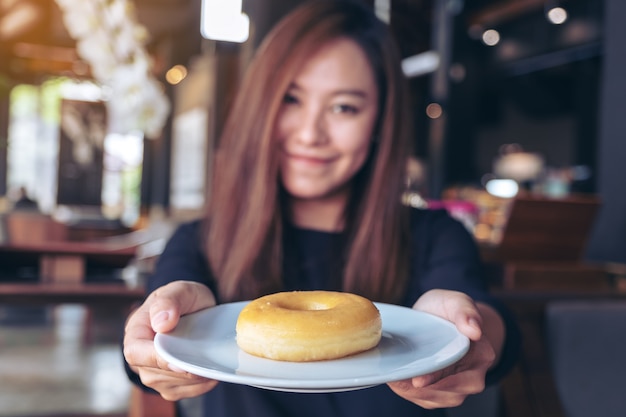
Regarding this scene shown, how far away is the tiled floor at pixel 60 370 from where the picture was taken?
10.3 feet

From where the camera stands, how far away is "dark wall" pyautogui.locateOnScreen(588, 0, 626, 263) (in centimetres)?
411

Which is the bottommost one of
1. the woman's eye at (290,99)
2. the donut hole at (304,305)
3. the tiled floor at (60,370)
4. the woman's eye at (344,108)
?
the tiled floor at (60,370)

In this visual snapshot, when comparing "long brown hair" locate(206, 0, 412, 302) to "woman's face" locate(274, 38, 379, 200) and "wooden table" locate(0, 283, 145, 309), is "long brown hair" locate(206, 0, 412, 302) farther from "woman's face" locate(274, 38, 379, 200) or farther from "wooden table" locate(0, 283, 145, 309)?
"wooden table" locate(0, 283, 145, 309)

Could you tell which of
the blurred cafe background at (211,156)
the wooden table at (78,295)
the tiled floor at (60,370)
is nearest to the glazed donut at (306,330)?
the blurred cafe background at (211,156)

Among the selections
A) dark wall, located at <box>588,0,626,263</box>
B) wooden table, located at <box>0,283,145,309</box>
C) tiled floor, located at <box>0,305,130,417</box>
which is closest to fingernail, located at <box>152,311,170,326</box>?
wooden table, located at <box>0,283,145,309</box>

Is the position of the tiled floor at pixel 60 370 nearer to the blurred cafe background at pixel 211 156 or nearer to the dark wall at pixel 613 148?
the blurred cafe background at pixel 211 156

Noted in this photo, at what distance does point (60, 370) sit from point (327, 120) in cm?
336

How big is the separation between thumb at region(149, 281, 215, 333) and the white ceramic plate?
14 millimetres

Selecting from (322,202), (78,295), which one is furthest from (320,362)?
(78,295)

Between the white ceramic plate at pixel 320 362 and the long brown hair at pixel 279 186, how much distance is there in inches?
12.7

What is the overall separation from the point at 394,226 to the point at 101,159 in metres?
13.7

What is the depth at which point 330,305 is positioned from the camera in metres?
0.69

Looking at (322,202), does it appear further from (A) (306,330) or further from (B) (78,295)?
(B) (78,295)

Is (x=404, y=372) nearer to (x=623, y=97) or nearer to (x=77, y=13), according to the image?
(x=77, y=13)
